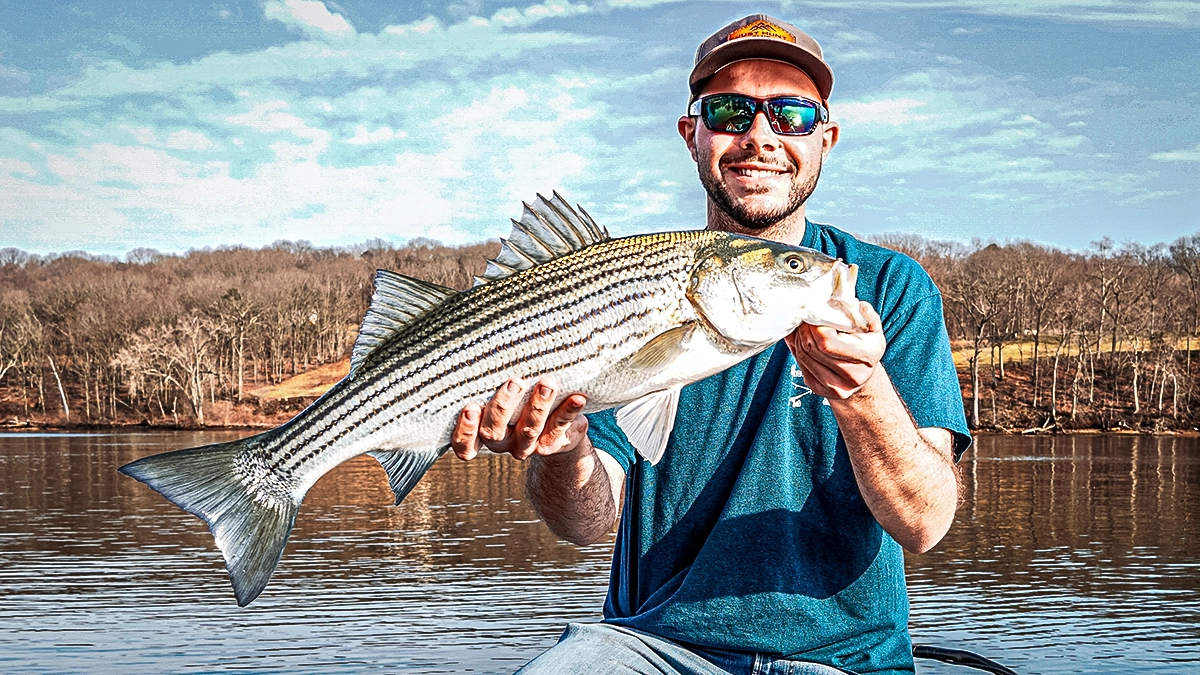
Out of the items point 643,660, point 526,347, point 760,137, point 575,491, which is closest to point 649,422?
point 526,347

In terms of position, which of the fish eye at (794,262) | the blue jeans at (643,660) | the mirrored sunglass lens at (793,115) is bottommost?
the blue jeans at (643,660)

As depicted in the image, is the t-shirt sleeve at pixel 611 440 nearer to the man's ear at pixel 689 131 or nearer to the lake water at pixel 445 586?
the man's ear at pixel 689 131

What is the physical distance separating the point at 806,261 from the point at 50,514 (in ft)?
137

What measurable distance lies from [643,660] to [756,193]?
2.32 meters

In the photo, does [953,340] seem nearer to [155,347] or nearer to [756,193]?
[155,347]

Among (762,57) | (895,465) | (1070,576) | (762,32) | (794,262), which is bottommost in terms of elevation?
(1070,576)

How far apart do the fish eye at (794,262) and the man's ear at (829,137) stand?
1674mm

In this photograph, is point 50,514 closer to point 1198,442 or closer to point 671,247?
point 671,247

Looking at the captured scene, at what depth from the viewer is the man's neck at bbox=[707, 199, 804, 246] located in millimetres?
5930

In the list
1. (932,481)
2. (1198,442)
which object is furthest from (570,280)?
(1198,442)

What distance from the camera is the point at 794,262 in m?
4.73

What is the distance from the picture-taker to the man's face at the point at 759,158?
5.90 meters

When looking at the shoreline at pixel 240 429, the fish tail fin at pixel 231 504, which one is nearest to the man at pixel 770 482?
the fish tail fin at pixel 231 504

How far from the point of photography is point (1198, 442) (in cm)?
8238
